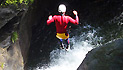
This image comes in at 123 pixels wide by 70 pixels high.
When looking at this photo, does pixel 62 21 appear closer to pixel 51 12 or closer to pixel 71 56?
pixel 71 56

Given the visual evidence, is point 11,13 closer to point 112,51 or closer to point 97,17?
point 112,51

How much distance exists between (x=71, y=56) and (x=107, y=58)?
12.9 feet

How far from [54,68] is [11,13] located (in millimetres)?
3355

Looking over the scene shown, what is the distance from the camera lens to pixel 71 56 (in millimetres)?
7254

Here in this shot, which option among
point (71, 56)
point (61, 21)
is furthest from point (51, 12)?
point (61, 21)

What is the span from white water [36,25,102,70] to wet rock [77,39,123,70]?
126 inches

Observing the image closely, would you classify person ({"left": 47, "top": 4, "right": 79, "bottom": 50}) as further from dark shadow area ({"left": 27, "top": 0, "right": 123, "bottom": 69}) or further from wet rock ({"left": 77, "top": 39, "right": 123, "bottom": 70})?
dark shadow area ({"left": 27, "top": 0, "right": 123, "bottom": 69})

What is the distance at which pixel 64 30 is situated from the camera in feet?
15.7

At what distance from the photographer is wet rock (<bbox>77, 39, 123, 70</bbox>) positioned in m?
3.19

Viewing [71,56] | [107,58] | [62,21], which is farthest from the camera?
[71,56]

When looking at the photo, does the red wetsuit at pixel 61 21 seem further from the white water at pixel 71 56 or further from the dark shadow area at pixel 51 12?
the dark shadow area at pixel 51 12

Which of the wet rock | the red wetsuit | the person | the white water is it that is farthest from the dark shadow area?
the wet rock

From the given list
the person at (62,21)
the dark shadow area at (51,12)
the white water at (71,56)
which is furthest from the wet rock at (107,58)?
the dark shadow area at (51,12)

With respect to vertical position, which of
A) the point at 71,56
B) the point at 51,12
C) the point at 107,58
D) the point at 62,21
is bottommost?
the point at 71,56
